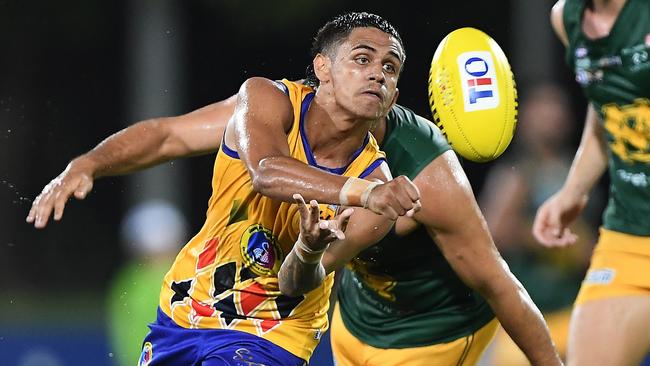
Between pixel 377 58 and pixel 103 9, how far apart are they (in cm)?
769

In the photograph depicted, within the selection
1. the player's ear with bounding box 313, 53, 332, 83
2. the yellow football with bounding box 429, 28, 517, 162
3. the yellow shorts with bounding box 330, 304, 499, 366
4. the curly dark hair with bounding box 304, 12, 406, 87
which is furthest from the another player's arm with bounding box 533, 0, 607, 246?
the player's ear with bounding box 313, 53, 332, 83

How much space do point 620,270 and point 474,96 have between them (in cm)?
112

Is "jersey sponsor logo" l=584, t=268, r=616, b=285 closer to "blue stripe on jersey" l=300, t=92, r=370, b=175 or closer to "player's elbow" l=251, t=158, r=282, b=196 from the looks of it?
"blue stripe on jersey" l=300, t=92, r=370, b=175

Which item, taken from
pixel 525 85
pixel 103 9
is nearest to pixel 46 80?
pixel 103 9

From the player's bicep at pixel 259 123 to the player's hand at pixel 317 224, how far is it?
0.26 metres

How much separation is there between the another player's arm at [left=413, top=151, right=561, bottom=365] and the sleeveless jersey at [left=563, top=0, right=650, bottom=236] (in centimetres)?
74

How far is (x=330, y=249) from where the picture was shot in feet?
14.5

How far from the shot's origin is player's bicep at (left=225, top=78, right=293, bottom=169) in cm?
404

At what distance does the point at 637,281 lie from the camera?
16.7 ft

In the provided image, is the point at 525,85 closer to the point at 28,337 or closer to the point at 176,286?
the point at 28,337

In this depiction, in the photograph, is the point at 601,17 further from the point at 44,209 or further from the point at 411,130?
the point at 44,209

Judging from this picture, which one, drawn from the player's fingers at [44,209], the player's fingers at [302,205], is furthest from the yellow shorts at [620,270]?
the player's fingers at [44,209]

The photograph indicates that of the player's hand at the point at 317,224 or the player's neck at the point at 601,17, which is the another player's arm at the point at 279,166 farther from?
the player's neck at the point at 601,17

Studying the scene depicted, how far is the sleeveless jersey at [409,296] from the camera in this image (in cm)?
498
